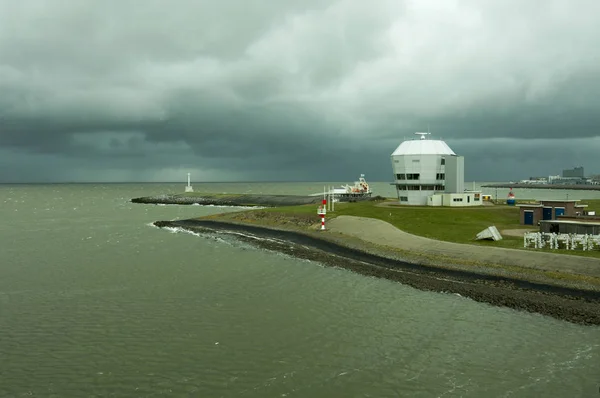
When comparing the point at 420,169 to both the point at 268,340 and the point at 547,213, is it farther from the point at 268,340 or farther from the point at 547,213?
the point at 268,340

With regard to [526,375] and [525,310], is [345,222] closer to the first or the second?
[525,310]

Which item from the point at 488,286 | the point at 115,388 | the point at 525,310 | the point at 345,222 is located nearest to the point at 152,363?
the point at 115,388

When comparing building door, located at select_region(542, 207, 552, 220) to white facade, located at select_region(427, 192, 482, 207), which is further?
white facade, located at select_region(427, 192, 482, 207)

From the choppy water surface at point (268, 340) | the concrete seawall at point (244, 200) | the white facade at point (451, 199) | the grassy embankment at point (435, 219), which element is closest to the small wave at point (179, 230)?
the grassy embankment at point (435, 219)

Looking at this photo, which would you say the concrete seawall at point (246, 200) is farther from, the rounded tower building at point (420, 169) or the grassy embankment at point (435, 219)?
the grassy embankment at point (435, 219)

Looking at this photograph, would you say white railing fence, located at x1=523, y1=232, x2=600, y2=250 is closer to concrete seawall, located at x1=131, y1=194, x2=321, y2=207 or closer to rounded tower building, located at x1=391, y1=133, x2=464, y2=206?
rounded tower building, located at x1=391, y1=133, x2=464, y2=206

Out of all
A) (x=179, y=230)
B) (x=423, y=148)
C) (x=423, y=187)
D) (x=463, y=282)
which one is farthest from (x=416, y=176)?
(x=463, y=282)

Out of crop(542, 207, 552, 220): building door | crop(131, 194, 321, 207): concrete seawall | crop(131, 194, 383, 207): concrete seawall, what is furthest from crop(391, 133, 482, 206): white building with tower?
crop(131, 194, 321, 207): concrete seawall

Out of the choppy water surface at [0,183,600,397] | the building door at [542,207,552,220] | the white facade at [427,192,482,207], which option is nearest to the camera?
the choppy water surface at [0,183,600,397]
